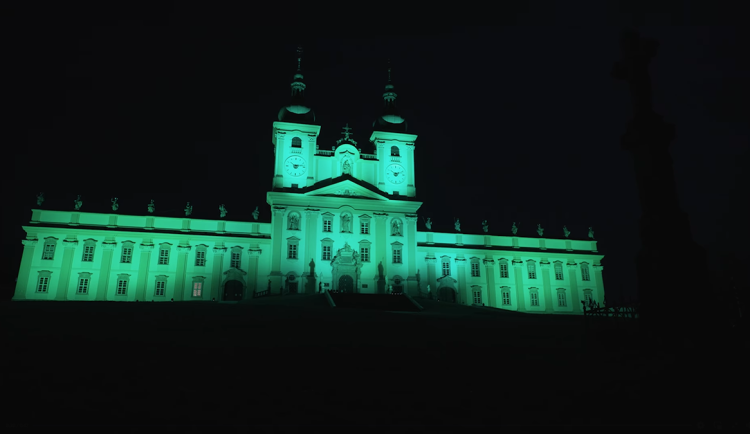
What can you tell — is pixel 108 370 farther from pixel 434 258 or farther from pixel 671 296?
pixel 434 258

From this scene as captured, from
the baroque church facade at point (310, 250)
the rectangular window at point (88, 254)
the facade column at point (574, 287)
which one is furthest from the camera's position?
the facade column at point (574, 287)

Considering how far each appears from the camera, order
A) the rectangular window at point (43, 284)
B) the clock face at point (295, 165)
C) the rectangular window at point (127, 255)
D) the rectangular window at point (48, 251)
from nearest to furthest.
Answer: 1. the rectangular window at point (43, 284)
2. the rectangular window at point (48, 251)
3. the rectangular window at point (127, 255)
4. the clock face at point (295, 165)

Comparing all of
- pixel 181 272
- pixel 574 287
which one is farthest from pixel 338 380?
pixel 574 287

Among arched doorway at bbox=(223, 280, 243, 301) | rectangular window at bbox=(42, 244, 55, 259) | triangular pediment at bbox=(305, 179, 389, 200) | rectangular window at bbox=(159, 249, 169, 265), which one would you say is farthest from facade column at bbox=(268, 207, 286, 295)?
rectangular window at bbox=(42, 244, 55, 259)

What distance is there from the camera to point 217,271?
4650cm

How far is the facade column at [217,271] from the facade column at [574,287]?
36649 mm

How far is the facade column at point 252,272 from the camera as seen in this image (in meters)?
46.0

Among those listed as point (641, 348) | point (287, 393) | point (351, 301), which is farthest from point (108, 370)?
point (351, 301)

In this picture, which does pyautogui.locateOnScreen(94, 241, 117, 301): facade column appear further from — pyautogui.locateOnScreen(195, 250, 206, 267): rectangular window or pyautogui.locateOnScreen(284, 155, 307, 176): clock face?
pyautogui.locateOnScreen(284, 155, 307, 176): clock face

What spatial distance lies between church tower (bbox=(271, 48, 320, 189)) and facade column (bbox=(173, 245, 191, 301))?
10437mm

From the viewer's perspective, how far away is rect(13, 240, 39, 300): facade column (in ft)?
139

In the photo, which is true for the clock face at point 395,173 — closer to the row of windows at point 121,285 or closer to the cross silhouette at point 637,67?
the row of windows at point 121,285

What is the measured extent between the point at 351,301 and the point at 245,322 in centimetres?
1829

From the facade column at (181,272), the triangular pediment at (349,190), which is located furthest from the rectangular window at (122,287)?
the triangular pediment at (349,190)
